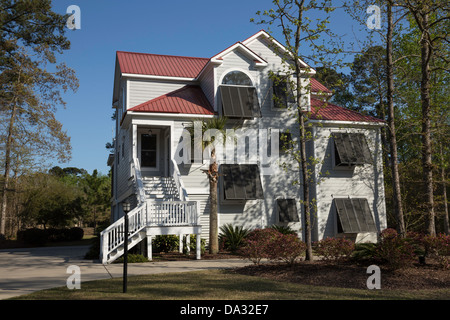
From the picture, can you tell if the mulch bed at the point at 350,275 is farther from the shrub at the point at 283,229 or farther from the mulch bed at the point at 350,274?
the shrub at the point at 283,229

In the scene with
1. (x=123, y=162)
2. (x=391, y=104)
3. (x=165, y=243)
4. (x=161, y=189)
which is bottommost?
(x=165, y=243)

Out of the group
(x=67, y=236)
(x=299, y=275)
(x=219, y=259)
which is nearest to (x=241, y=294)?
(x=299, y=275)

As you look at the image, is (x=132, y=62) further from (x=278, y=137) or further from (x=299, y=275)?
(x=299, y=275)

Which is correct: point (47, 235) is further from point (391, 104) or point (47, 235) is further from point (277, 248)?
point (391, 104)

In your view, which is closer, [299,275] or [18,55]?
[299,275]

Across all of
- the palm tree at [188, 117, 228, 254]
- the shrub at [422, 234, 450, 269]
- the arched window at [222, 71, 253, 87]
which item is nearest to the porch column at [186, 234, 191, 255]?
the palm tree at [188, 117, 228, 254]

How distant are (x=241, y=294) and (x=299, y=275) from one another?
8.99 feet

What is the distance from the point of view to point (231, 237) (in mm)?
16359

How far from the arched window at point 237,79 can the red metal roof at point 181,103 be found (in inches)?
54.5

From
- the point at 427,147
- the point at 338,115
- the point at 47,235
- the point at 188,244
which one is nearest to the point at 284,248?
the point at 188,244

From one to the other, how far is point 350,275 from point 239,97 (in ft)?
33.8

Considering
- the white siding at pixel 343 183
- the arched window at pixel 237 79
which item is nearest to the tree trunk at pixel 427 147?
the white siding at pixel 343 183

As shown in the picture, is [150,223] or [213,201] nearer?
[150,223]

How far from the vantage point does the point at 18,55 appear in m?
26.3
